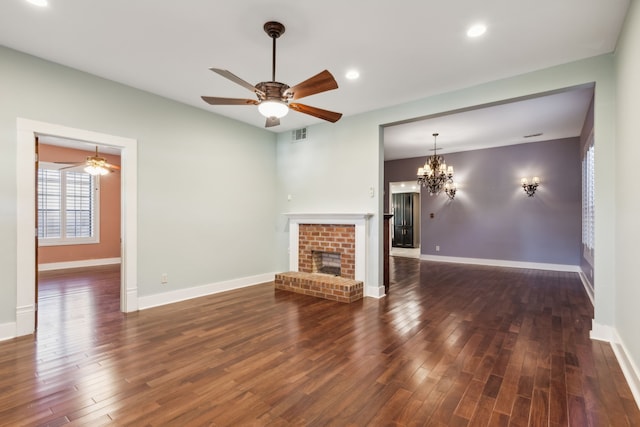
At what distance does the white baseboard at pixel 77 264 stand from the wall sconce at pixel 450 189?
913cm

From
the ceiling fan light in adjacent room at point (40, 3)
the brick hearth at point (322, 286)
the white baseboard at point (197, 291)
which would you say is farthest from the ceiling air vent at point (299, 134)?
the ceiling fan light in adjacent room at point (40, 3)

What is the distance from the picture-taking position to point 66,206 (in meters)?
7.41

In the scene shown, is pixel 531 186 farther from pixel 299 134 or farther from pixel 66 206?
pixel 66 206

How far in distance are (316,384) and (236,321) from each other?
1.67 metres

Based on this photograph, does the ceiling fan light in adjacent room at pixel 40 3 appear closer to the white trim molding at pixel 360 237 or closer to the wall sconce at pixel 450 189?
the white trim molding at pixel 360 237

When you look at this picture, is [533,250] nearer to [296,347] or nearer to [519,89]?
[519,89]

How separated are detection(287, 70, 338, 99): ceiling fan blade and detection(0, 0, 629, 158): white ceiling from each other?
611mm

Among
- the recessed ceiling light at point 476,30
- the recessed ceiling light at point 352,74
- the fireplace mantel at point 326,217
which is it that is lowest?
the fireplace mantel at point 326,217

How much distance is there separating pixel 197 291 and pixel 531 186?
7505 millimetres

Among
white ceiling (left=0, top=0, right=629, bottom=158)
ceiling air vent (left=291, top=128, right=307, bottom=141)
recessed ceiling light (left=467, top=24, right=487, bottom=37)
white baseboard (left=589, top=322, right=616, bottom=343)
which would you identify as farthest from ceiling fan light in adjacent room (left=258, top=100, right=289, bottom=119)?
white baseboard (left=589, top=322, right=616, bottom=343)

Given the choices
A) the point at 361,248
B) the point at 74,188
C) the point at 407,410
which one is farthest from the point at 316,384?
the point at 74,188

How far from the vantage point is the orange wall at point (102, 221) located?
714cm

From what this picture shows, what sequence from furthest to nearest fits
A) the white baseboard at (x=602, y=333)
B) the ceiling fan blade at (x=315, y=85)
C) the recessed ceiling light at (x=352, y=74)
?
the recessed ceiling light at (x=352, y=74)
the white baseboard at (x=602, y=333)
the ceiling fan blade at (x=315, y=85)

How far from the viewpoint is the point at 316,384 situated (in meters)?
2.26
